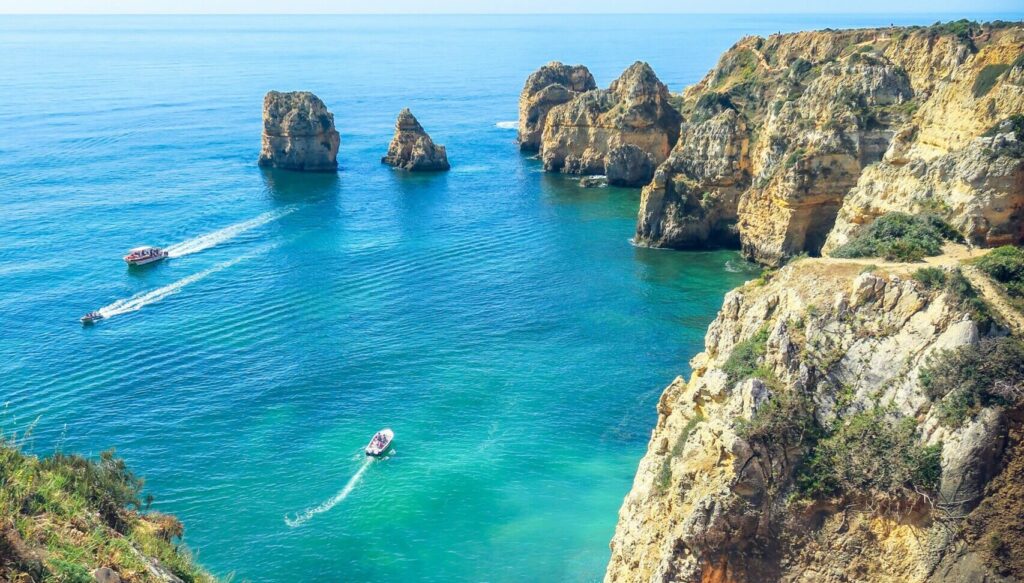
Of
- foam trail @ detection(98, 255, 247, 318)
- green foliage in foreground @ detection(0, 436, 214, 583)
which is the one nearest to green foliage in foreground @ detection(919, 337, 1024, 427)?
green foliage in foreground @ detection(0, 436, 214, 583)

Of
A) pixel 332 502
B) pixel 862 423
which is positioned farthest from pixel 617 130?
pixel 862 423

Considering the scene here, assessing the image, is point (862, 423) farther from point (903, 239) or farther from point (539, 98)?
point (539, 98)

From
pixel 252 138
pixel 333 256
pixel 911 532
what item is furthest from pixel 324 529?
pixel 252 138

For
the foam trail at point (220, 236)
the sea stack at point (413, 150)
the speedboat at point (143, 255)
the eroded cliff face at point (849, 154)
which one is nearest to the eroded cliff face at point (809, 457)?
the eroded cliff face at point (849, 154)

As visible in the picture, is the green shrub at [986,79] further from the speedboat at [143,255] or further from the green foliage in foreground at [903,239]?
the speedboat at [143,255]

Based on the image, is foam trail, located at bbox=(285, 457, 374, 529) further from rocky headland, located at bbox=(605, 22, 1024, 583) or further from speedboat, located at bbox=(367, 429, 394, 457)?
rocky headland, located at bbox=(605, 22, 1024, 583)

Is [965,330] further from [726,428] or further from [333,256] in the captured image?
[333,256]
